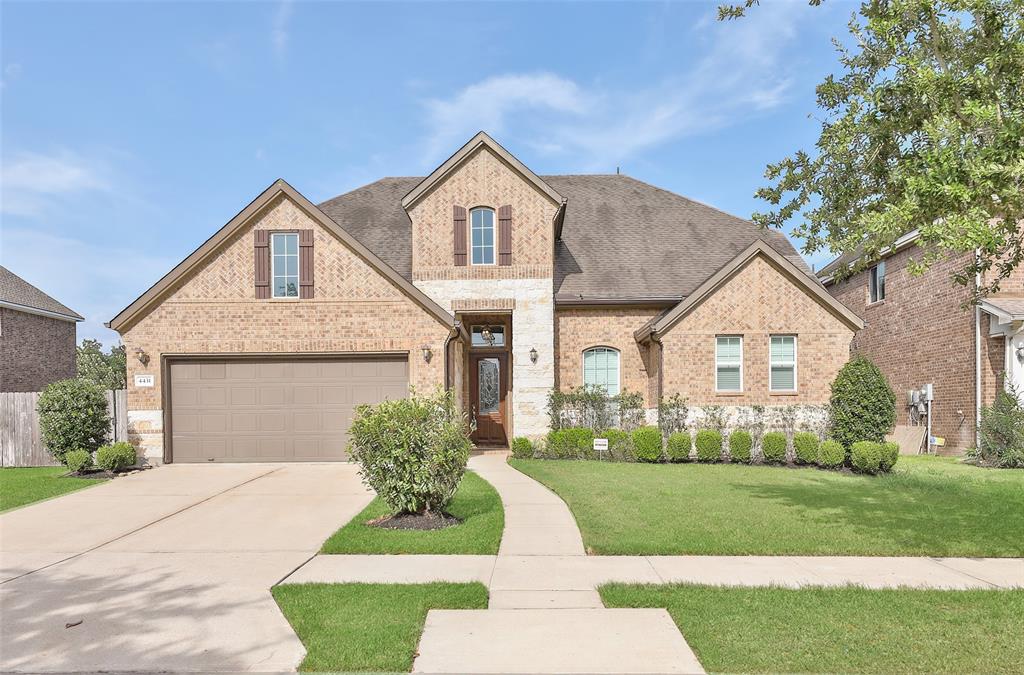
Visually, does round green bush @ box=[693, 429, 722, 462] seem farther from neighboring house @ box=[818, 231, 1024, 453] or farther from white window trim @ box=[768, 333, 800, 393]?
neighboring house @ box=[818, 231, 1024, 453]

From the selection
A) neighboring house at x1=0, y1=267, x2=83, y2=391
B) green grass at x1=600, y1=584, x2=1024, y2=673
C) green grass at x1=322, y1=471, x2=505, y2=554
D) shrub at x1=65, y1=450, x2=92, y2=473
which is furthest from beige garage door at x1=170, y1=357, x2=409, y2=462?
neighboring house at x1=0, y1=267, x2=83, y2=391

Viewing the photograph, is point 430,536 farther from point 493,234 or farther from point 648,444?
point 493,234

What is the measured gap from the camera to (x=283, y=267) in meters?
14.8

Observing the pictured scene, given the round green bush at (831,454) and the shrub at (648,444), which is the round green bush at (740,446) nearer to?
the round green bush at (831,454)

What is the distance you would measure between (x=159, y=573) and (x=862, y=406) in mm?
14437

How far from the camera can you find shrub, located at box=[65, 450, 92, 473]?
12.9 meters

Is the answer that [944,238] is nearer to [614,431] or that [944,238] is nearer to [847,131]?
[847,131]

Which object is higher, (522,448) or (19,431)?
(19,431)

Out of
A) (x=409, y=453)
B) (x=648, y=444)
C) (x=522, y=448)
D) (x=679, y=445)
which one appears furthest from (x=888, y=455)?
(x=409, y=453)

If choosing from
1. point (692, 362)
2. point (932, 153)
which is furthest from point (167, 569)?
point (692, 362)

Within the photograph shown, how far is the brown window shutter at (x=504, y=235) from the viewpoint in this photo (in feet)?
54.0

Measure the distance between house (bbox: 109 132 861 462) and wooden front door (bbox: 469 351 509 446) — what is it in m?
0.05

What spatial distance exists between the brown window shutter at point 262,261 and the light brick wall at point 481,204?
12.3 ft

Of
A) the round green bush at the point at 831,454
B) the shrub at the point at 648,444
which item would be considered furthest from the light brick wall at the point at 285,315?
the round green bush at the point at 831,454
